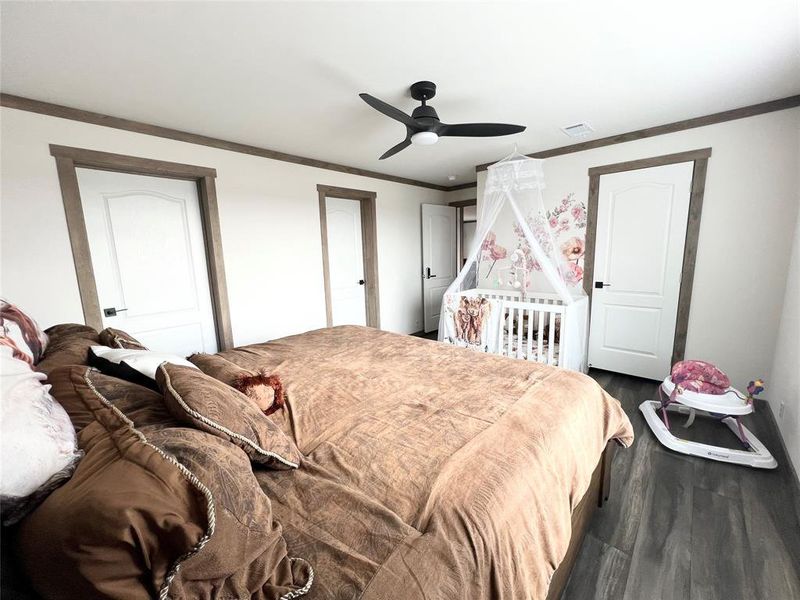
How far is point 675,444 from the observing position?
2207mm

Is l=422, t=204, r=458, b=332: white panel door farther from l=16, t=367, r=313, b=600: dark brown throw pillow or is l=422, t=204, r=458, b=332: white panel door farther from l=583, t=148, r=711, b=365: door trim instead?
l=16, t=367, r=313, b=600: dark brown throw pillow

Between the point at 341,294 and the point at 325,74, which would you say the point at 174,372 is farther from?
the point at 341,294

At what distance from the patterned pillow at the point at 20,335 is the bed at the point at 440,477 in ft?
2.66

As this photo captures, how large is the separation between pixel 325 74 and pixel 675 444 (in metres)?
3.18

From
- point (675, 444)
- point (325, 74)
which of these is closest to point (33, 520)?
point (325, 74)

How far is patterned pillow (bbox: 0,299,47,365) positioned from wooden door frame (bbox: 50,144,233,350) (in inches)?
49.8

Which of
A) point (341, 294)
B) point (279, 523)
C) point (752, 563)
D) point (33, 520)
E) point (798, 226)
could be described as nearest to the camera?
point (33, 520)

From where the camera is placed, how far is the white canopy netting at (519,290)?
308cm

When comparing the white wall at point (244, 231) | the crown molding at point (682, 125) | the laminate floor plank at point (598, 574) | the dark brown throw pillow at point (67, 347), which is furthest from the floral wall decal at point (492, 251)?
the dark brown throw pillow at point (67, 347)

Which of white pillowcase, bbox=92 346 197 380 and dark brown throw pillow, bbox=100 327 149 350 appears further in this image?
dark brown throw pillow, bbox=100 327 149 350

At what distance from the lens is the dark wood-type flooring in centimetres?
138

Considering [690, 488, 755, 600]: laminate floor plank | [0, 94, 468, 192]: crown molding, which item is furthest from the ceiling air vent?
[690, 488, 755, 600]: laminate floor plank

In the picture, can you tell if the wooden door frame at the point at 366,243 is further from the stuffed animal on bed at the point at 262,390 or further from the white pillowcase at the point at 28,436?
the white pillowcase at the point at 28,436

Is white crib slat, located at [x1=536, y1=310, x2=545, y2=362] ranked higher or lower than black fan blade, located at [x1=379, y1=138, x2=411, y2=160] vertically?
lower
